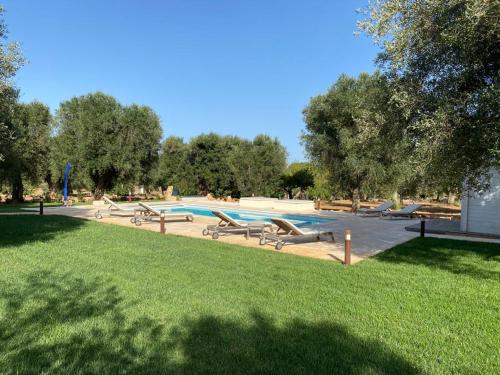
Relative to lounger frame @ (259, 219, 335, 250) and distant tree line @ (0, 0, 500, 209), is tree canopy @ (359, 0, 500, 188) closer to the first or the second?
distant tree line @ (0, 0, 500, 209)

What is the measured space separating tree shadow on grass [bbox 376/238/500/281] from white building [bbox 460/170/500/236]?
258 cm

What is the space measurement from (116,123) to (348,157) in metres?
17.7

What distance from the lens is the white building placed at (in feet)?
43.1

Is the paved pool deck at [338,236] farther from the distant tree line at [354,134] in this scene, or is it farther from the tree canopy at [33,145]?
the tree canopy at [33,145]

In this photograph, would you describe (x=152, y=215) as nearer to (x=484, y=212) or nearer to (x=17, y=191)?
(x=484, y=212)

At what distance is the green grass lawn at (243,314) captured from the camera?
3.65 meters

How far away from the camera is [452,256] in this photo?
922cm

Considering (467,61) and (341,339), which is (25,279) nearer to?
(341,339)

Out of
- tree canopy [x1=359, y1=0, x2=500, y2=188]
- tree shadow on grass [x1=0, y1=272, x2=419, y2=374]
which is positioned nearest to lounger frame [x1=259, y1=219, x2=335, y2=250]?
tree canopy [x1=359, y1=0, x2=500, y2=188]

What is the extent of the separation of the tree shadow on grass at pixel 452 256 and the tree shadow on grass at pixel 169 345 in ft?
15.1

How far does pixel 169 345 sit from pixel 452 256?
7843 mm

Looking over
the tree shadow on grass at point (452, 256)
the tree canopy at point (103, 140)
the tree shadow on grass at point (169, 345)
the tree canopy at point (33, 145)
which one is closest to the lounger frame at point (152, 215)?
the tree shadow on grass at point (452, 256)

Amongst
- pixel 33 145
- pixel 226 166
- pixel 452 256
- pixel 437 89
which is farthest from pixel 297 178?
pixel 437 89

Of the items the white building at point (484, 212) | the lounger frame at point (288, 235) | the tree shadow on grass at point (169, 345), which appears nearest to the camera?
the tree shadow on grass at point (169, 345)
